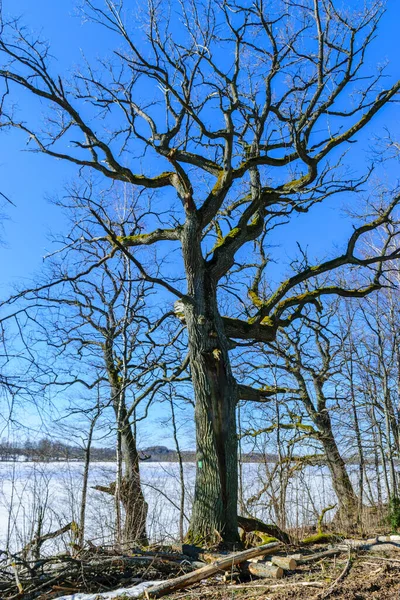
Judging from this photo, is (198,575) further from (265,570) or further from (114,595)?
(114,595)

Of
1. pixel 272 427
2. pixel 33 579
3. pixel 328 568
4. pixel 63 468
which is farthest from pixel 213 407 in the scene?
pixel 272 427

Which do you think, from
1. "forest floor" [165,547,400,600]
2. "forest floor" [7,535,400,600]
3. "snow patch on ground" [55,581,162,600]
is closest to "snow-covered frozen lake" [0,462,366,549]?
"forest floor" [7,535,400,600]

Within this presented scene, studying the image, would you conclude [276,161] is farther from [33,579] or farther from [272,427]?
[272,427]

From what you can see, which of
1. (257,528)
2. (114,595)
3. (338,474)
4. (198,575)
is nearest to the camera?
(114,595)

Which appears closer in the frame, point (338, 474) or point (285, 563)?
point (285, 563)

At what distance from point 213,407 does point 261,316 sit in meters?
1.97

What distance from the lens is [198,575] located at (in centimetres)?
471

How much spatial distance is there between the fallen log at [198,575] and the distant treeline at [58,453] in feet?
15.5

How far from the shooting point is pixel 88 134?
7941 mm

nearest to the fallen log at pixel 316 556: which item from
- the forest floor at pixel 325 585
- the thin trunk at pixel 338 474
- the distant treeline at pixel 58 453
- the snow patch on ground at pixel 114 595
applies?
the forest floor at pixel 325 585

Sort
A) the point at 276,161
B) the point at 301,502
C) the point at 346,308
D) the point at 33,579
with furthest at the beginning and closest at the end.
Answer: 1. the point at 346,308
2. the point at 301,502
3. the point at 276,161
4. the point at 33,579

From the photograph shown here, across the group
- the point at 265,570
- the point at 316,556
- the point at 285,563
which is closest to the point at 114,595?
the point at 265,570

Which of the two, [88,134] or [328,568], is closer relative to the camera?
[328,568]

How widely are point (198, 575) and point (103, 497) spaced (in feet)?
27.8
